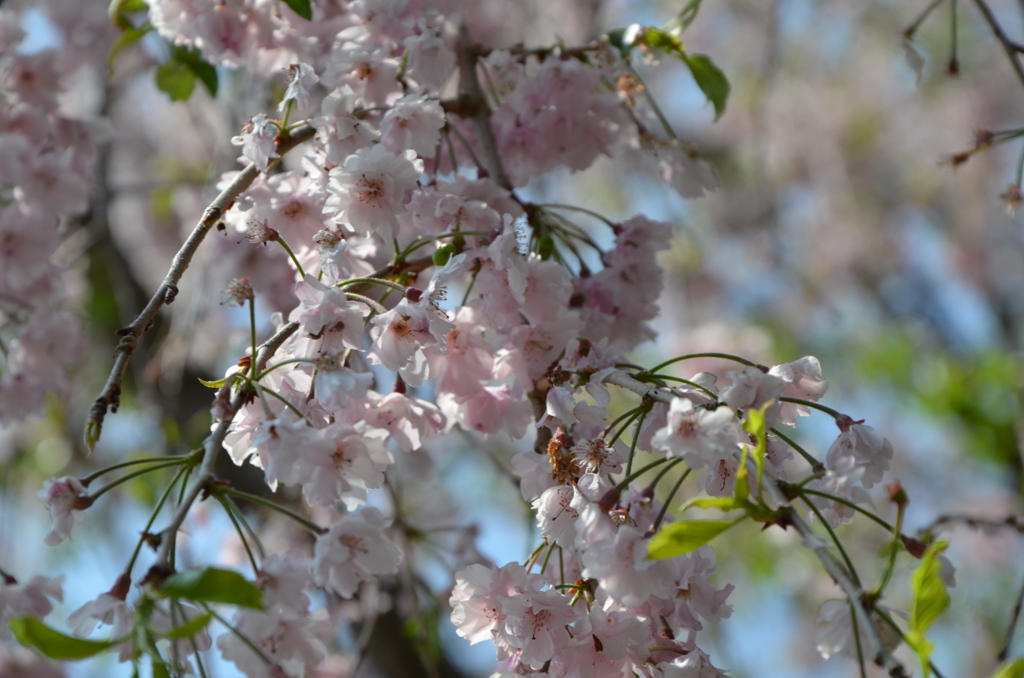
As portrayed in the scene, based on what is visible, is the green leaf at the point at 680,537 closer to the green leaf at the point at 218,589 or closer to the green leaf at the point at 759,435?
Answer: the green leaf at the point at 759,435

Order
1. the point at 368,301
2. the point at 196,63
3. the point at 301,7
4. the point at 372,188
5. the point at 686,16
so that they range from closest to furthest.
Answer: the point at 368,301, the point at 372,188, the point at 301,7, the point at 686,16, the point at 196,63

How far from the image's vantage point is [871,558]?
5.27 m

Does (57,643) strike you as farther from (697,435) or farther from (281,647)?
(697,435)

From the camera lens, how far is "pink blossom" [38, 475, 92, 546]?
0.92 metres

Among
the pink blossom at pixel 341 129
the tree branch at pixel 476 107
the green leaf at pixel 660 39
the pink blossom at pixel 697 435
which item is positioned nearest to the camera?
the pink blossom at pixel 697 435

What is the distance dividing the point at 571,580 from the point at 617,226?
0.66m

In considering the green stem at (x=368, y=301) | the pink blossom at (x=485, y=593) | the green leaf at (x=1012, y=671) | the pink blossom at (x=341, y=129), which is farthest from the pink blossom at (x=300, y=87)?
the green leaf at (x=1012, y=671)

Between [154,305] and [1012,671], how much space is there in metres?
0.93

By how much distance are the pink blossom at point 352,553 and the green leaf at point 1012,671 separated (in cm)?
57

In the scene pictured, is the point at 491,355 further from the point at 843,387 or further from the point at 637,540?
the point at 843,387

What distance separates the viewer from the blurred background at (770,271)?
9.73ft

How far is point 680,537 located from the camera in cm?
81

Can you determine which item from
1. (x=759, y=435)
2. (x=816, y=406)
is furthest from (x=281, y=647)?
(x=816, y=406)

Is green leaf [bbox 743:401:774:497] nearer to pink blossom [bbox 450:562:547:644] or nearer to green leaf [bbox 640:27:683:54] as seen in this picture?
pink blossom [bbox 450:562:547:644]
